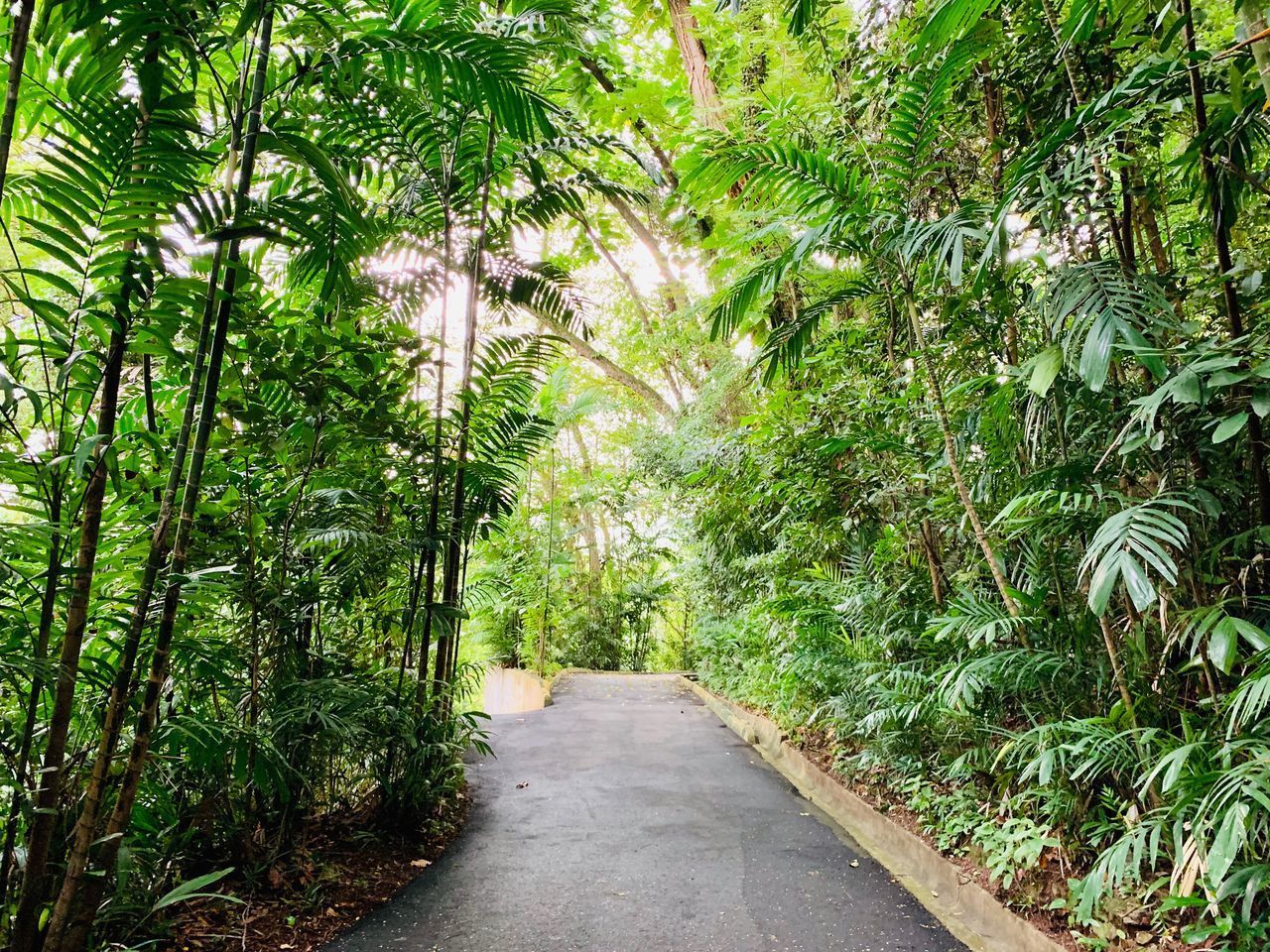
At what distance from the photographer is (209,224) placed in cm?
180

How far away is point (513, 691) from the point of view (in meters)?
9.95

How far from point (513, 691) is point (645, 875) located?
7.30 m

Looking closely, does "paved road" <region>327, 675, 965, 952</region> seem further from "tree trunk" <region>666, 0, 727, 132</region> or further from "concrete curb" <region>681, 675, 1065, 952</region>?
"tree trunk" <region>666, 0, 727, 132</region>

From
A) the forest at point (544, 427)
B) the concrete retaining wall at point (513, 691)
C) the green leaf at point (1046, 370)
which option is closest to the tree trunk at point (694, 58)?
the forest at point (544, 427)

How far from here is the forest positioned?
1699 mm

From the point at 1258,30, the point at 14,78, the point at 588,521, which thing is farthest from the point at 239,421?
the point at 588,521

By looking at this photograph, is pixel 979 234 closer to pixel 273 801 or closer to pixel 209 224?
pixel 209 224

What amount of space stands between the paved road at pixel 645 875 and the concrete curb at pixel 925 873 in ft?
0.26

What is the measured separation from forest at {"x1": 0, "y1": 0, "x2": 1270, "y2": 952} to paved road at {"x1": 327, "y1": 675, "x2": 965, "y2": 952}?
15.2 inches

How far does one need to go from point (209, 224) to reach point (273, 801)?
2.22 meters

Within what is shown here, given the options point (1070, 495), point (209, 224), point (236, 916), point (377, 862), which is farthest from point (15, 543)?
point (1070, 495)

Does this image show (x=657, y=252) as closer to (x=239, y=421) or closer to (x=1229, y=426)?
(x=239, y=421)

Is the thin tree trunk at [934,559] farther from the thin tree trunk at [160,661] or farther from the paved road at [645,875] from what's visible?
the thin tree trunk at [160,661]

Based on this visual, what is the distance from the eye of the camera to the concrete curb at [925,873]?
235cm
